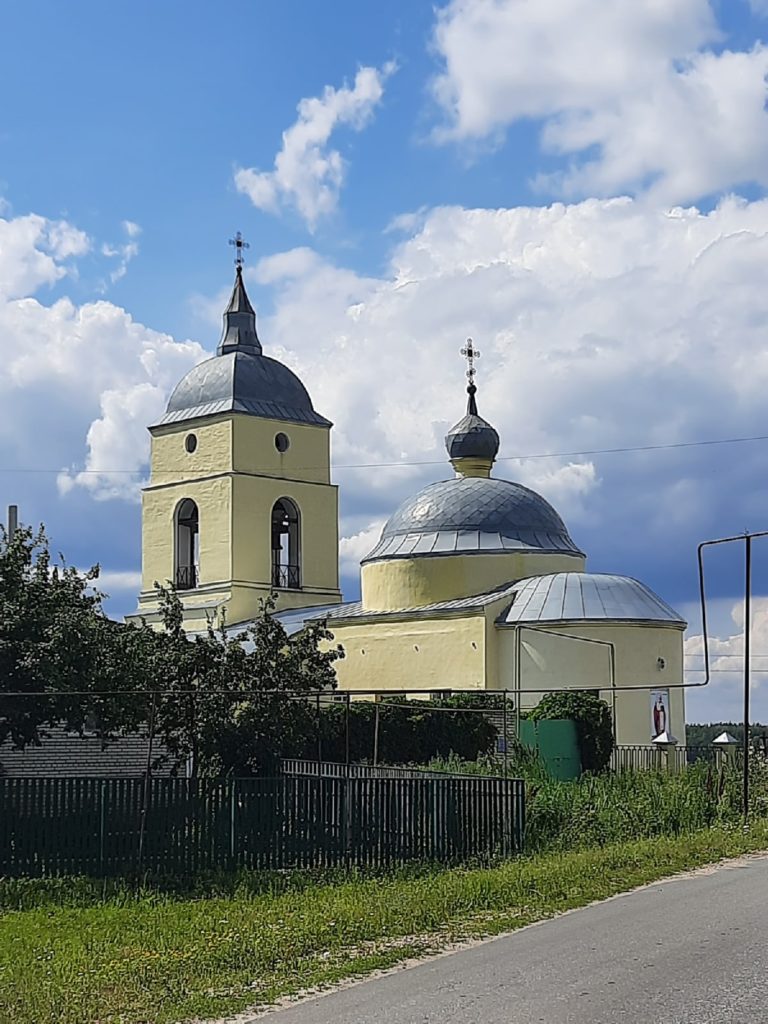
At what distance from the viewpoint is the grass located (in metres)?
10.4

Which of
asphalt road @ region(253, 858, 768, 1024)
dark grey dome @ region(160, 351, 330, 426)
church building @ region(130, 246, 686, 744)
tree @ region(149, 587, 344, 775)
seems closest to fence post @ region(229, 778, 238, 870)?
tree @ region(149, 587, 344, 775)

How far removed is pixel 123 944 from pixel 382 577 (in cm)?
2904

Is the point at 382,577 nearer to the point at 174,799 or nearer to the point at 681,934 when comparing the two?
the point at 174,799

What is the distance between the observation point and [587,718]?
31.0 m

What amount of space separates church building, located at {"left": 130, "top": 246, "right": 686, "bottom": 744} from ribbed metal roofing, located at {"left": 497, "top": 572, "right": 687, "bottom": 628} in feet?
0.16

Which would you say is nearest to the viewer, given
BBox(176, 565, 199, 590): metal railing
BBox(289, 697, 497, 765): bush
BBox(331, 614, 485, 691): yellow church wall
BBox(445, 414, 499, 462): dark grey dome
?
BBox(289, 697, 497, 765): bush

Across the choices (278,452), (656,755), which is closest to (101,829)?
(656,755)

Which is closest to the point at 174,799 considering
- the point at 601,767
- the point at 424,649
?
the point at 601,767

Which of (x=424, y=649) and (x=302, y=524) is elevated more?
(x=302, y=524)

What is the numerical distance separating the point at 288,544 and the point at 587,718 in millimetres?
22170

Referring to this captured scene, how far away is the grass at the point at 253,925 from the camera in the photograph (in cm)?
1045

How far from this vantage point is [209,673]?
2377 centimetres

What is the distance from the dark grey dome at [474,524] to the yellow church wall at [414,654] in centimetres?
241

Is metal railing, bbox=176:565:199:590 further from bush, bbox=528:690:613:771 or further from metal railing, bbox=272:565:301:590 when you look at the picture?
bush, bbox=528:690:613:771
